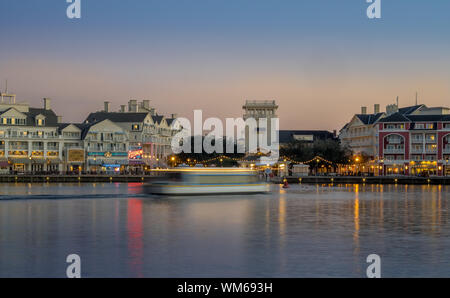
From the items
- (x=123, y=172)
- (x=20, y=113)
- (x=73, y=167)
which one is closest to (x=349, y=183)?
(x=123, y=172)

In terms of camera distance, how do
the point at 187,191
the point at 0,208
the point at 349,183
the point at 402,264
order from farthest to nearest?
the point at 349,183, the point at 187,191, the point at 0,208, the point at 402,264

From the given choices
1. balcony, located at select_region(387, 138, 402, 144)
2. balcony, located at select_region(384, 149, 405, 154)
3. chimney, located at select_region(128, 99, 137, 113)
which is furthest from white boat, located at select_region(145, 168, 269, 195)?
chimney, located at select_region(128, 99, 137, 113)

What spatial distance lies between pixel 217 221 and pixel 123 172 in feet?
328

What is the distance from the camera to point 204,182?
60.5 metres

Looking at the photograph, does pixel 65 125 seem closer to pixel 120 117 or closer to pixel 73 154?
pixel 73 154

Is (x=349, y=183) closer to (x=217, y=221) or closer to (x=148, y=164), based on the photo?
(x=148, y=164)

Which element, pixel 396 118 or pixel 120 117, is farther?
pixel 120 117

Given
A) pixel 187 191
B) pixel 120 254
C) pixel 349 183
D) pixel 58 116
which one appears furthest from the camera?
pixel 58 116

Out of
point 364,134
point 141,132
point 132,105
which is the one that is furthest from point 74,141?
point 364,134

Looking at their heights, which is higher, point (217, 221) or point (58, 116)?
point (58, 116)

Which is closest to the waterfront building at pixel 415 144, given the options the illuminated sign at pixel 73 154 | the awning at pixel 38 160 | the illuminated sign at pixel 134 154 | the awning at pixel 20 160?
the illuminated sign at pixel 134 154

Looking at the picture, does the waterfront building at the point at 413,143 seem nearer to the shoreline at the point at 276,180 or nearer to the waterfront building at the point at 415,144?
the waterfront building at the point at 415,144

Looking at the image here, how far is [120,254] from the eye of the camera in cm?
1856

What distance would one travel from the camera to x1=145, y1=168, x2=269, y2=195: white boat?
5856cm
